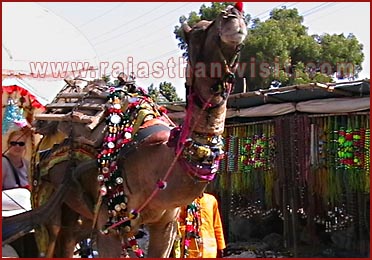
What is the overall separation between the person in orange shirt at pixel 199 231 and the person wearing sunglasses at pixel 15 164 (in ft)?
5.90

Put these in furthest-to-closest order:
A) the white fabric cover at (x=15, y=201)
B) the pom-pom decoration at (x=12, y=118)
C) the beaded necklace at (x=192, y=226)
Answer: the pom-pom decoration at (x=12, y=118)
the white fabric cover at (x=15, y=201)
the beaded necklace at (x=192, y=226)

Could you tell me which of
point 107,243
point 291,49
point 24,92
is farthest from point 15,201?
point 291,49

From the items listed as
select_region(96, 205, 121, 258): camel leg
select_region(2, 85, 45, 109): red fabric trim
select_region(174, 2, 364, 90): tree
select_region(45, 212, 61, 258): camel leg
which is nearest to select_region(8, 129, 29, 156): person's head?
select_region(2, 85, 45, 109): red fabric trim

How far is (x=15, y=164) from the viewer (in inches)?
220

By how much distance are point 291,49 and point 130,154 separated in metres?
16.5

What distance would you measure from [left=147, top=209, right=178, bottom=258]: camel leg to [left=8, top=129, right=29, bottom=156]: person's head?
1836 millimetres

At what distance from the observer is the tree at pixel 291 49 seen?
1789cm

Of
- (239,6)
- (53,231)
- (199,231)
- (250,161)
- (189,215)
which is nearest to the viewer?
(239,6)

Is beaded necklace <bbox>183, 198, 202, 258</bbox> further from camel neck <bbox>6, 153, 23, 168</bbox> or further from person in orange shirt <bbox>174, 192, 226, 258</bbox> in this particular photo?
camel neck <bbox>6, 153, 23, 168</bbox>

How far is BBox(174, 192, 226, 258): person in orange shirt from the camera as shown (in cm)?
467

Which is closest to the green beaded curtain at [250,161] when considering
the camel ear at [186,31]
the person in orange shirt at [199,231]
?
the person in orange shirt at [199,231]

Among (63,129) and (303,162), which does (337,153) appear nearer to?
(303,162)

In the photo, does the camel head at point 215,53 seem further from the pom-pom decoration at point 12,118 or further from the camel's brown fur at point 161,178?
the pom-pom decoration at point 12,118

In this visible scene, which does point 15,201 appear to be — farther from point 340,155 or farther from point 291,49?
point 291,49
